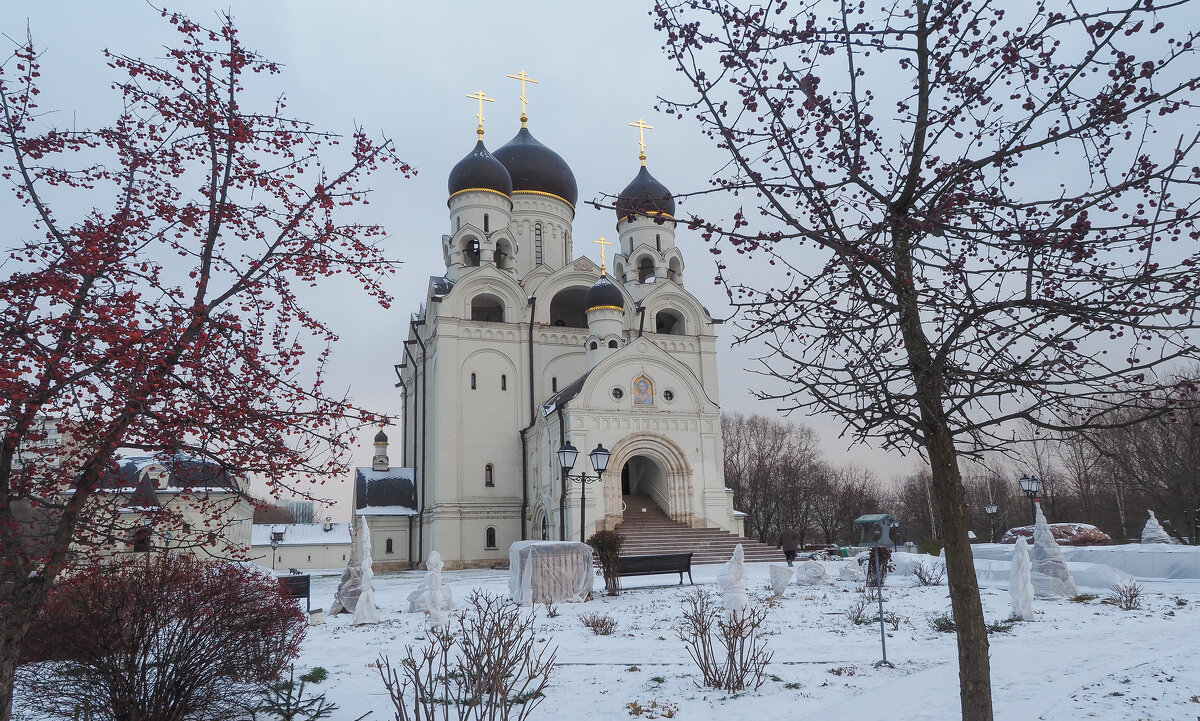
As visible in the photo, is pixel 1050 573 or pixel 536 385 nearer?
pixel 1050 573

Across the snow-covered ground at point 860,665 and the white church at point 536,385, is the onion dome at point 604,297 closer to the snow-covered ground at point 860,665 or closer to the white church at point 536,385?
the white church at point 536,385

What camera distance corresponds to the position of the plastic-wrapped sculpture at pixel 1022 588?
10423mm

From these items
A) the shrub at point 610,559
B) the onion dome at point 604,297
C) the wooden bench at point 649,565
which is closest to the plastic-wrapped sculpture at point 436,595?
the shrub at point 610,559

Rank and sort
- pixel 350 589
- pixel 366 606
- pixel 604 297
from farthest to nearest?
pixel 604 297 → pixel 350 589 → pixel 366 606

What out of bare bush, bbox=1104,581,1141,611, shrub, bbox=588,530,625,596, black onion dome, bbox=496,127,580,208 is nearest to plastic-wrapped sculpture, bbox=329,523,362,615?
shrub, bbox=588,530,625,596

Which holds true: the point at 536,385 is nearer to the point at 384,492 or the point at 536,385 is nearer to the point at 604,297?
the point at 604,297

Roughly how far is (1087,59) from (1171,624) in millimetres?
8871

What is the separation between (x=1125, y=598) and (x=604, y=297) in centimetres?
2138

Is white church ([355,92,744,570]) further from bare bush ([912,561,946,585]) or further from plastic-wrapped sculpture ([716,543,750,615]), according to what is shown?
plastic-wrapped sculpture ([716,543,750,615])

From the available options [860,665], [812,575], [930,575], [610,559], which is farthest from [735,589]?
[930,575]

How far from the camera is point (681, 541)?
2581cm

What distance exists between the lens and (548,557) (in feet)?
47.3

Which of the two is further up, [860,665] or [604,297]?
[604,297]

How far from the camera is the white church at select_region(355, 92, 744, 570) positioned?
27.8m
